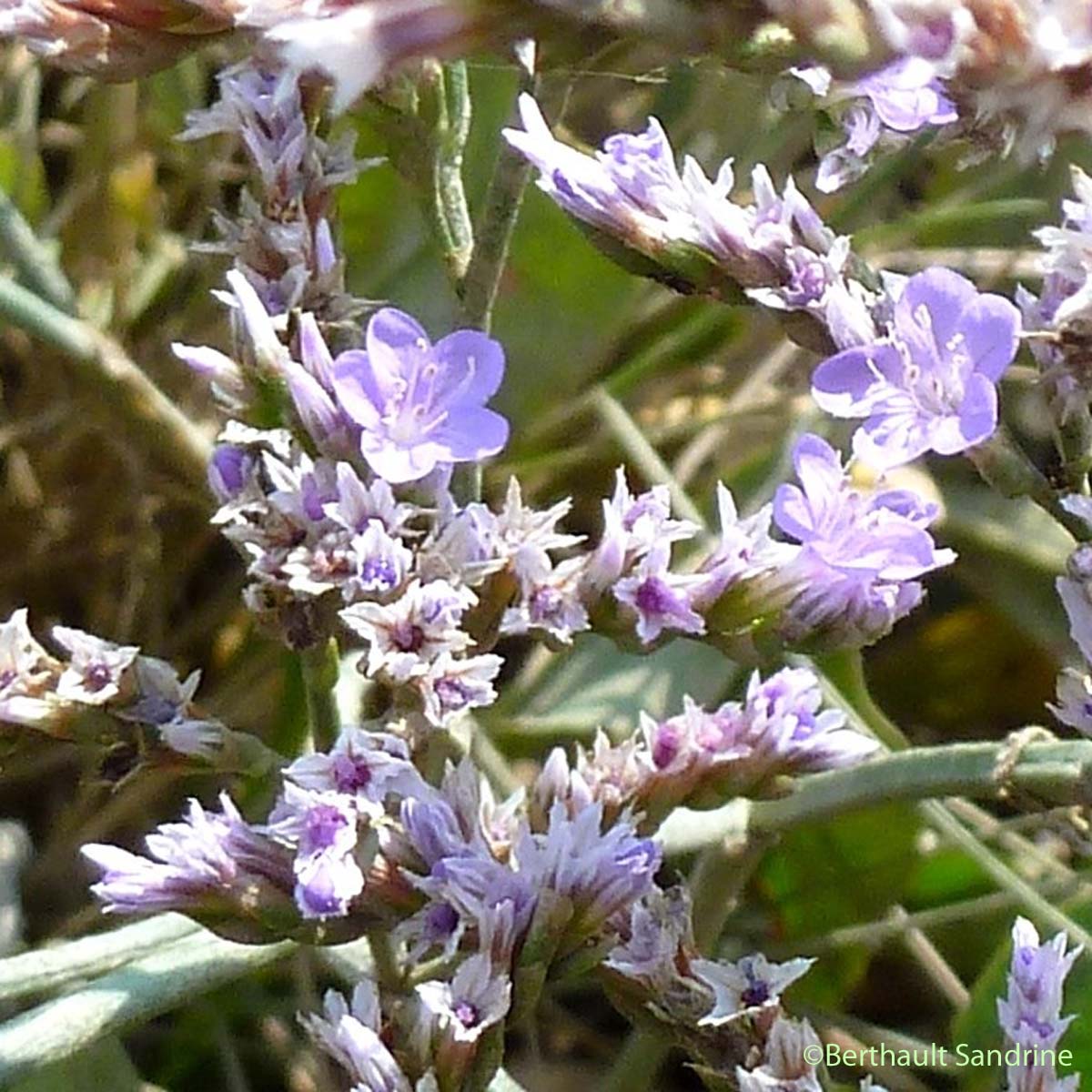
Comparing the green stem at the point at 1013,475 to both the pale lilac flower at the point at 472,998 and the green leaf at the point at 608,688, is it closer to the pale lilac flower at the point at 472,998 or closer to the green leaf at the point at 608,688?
the pale lilac flower at the point at 472,998

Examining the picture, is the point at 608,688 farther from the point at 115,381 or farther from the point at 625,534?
the point at 625,534

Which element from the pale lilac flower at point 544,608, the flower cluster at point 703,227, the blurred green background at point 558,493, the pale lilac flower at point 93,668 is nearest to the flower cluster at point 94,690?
the pale lilac flower at point 93,668

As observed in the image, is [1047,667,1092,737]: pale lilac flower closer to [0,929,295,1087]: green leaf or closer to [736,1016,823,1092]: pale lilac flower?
[736,1016,823,1092]: pale lilac flower

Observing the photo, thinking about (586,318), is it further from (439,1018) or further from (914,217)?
(439,1018)

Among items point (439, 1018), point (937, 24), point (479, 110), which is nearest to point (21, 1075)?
point (439, 1018)

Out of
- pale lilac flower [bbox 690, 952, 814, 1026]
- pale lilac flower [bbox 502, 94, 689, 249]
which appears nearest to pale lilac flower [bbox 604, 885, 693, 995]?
pale lilac flower [bbox 690, 952, 814, 1026]

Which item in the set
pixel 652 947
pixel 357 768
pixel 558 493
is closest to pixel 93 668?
pixel 357 768
